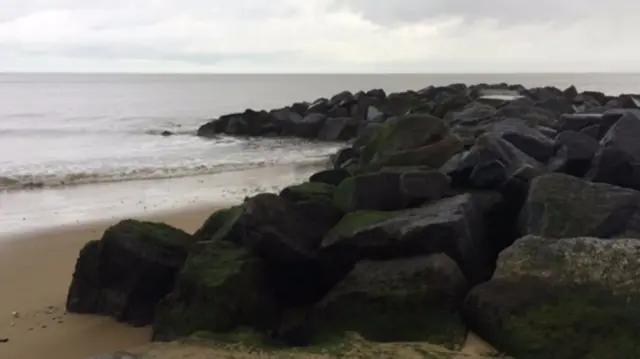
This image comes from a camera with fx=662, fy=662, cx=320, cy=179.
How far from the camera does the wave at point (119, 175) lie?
14109 mm

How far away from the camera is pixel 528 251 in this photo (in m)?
4.83

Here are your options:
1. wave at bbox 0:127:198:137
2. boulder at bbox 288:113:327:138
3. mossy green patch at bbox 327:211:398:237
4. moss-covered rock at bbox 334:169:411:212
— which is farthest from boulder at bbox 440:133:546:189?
wave at bbox 0:127:198:137

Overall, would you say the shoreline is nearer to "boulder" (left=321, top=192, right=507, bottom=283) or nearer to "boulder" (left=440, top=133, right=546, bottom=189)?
"boulder" (left=440, top=133, right=546, bottom=189)

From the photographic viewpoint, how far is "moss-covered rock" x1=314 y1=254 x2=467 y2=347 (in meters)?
4.68

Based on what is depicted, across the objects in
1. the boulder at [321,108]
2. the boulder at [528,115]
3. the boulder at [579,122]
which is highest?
the boulder at [579,122]

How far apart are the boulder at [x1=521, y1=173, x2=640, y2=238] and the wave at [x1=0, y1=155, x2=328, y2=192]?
35.2 feet

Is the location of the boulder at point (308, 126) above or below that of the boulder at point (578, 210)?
below

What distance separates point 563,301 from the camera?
4.40 meters

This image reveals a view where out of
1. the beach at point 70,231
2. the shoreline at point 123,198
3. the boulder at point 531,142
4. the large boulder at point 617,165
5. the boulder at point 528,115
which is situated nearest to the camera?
the beach at point 70,231

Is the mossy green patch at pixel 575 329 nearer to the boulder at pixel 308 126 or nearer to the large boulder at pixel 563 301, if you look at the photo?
the large boulder at pixel 563 301

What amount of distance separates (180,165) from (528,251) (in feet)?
45.1

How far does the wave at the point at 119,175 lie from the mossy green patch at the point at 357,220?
9.93 m

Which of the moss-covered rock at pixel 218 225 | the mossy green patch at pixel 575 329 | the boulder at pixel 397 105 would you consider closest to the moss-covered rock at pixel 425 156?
the moss-covered rock at pixel 218 225

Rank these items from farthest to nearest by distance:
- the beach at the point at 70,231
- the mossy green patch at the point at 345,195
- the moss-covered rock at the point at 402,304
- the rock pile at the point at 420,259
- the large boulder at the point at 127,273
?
the mossy green patch at the point at 345,195 < the large boulder at the point at 127,273 < the beach at the point at 70,231 < the moss-covered rock at the point at 402,304 < the rock pile at the point at 420,259
